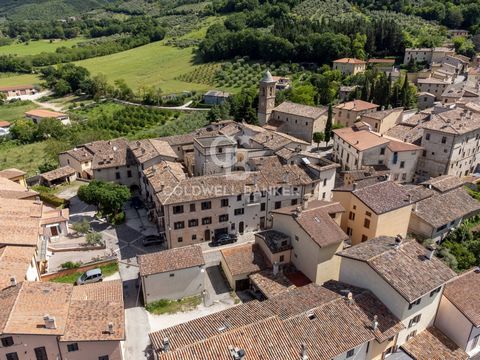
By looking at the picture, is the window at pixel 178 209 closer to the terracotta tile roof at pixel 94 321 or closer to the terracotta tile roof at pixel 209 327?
the terracotta tile roof at pixel 94 321

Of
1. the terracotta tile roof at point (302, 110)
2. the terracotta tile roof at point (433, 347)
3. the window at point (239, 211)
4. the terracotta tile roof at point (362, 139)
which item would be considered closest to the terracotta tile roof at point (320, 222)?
the window at point (239, 211)

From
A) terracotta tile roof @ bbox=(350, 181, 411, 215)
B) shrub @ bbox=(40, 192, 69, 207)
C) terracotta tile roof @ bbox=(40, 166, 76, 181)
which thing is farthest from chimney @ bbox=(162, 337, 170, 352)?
terracotta tile roof @ bbox=(40, 166, 76, 181)

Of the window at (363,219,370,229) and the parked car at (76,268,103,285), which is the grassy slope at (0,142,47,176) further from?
the window at (363,219,370,229)

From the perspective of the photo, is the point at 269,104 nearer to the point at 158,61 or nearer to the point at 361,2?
the point at 158,61

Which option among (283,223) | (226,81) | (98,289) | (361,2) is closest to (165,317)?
(98,289)

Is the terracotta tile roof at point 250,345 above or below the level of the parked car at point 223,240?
above
